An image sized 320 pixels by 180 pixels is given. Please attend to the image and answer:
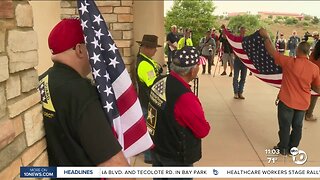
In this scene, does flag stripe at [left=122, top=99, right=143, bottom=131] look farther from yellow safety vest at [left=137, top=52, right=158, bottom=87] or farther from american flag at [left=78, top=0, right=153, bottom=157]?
yellow safety vest at [left=137, top=52, right=158, bottom=87]

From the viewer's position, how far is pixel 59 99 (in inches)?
61.0

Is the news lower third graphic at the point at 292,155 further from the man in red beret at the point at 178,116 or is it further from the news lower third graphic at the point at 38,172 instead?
the news lower third graphic at the point at 38,172

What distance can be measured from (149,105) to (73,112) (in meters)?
1.59

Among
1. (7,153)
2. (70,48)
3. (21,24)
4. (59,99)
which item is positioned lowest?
(7,153)

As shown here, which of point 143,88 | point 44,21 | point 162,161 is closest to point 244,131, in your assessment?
point 143,88

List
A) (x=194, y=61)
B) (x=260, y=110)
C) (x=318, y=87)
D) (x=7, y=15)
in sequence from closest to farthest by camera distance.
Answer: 1. (x=7, y=15)
2. (x=194, y=61)
3. (x=318, y=87)
4. (x=260, y=110)

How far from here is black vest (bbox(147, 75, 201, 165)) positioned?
8.82ft

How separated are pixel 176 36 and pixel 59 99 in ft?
35.9

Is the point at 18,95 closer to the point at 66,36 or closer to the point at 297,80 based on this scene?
the point at 66,36

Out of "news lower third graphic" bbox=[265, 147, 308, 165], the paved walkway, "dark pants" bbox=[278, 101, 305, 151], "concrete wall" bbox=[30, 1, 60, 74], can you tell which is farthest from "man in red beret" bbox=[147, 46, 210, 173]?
"concrete wall" bbox=[30, 1, 60, 74]

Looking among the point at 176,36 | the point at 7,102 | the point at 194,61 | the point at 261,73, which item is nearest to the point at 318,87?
the point at 261,73

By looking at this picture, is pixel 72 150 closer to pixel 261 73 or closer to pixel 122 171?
pixel 122 171

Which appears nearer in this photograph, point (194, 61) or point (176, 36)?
point (194, 61)

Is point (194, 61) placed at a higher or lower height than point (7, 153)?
higher
